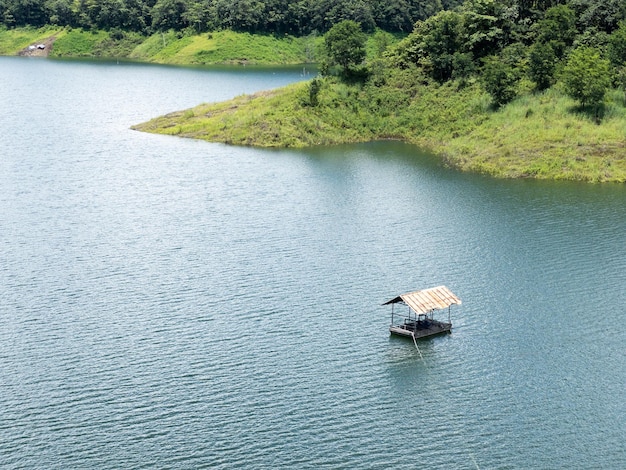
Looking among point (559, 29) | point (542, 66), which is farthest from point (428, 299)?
point (559, 29)

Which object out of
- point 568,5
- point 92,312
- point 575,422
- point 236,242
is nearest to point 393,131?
point 568,5

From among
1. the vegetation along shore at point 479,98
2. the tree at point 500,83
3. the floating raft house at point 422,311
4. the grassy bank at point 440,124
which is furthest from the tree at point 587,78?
the floating raft house at point 422,311

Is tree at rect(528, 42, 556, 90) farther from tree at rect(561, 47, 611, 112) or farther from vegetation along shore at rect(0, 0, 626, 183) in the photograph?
tree at rect(561, 47, 611, 112)

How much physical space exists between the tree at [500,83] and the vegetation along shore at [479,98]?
15 cm

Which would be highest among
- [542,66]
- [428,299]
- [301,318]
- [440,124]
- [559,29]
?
[559,29]

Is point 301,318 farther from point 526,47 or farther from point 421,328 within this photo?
point 526,47

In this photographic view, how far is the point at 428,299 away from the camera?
52312 millimetres

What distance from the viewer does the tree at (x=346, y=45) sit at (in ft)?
364

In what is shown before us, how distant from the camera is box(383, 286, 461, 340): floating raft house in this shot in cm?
5153

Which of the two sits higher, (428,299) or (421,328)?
(428,299)

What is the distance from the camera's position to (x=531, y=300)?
186 feet

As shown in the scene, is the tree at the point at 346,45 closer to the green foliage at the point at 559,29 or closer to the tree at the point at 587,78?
the green foliage at the point at 559,29

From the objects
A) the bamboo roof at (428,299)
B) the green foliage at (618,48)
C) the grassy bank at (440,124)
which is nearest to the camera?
the bamboo roof at (428,299)

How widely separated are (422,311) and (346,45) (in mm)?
66350
